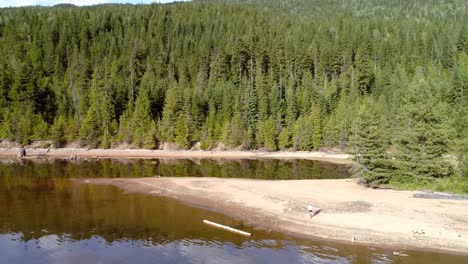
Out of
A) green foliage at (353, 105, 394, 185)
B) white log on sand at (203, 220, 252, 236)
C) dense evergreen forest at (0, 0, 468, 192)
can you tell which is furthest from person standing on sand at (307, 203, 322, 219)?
dense evergreen forest at (0, 0, 468, 192)

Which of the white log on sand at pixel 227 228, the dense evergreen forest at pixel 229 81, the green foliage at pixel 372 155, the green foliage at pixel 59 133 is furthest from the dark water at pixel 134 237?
the green foliage at pixel 59 133

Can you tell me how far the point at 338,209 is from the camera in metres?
37.3

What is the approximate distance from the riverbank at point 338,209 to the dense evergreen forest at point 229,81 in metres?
7.42

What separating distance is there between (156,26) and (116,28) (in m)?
14.3

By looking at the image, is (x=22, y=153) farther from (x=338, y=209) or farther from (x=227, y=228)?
(x=338, y=209)

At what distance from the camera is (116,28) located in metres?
155

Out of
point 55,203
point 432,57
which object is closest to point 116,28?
point 432,57

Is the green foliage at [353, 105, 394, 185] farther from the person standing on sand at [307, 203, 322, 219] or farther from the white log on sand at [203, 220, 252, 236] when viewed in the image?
the white log on sand at [203, 220, 252, 236]

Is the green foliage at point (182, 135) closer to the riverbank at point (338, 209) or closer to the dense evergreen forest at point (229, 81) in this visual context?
the dense evergreen forest at point (229, 81)

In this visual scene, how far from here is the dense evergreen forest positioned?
90938mm

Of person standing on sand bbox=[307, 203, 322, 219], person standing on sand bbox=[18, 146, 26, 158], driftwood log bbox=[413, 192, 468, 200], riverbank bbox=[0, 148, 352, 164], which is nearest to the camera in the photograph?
person standing on sand bbox=[307, 203, 322, 219]

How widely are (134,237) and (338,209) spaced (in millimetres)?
17360

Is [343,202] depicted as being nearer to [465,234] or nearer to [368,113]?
[465,234]

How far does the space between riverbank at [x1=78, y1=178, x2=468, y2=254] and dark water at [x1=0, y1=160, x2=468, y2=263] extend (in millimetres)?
1731
